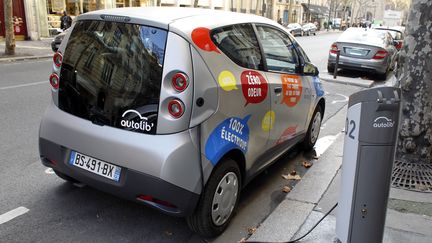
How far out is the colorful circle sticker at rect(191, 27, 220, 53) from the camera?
292 cm

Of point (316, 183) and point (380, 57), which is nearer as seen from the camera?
point (316, 183)

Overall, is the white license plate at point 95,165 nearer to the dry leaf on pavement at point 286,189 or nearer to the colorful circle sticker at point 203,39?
the colorful circle sticker at point 203,39

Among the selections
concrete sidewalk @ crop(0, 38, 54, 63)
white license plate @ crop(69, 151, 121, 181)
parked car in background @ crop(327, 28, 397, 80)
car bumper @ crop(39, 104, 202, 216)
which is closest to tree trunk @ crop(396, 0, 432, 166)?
car bumper @ crop(39, 104, 202, 216)

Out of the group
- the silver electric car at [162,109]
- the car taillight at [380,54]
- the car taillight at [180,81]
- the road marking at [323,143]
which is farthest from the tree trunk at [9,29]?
the car taillight at [180,81]

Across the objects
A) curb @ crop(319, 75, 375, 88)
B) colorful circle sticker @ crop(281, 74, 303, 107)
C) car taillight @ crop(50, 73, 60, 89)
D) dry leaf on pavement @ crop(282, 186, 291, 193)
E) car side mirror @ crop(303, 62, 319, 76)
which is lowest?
curb @ crop(319, 75, 375, 88)

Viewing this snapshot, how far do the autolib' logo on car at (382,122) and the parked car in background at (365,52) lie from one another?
34.1 feet

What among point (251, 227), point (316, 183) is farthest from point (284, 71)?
point (251, 227)

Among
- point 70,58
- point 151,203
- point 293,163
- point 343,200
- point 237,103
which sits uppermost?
point 70,58

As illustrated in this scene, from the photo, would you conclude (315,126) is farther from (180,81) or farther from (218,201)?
(180,81)

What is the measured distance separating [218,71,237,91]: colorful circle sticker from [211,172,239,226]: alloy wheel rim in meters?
0.69

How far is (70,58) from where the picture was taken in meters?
3.26

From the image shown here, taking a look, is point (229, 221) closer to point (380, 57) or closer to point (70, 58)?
point (70, 58)

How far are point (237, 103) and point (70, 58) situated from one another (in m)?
1.38

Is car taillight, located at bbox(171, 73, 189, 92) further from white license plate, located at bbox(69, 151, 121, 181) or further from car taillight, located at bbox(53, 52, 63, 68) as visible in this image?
car taillight, located at bbox(53, 52, 63, 68)
